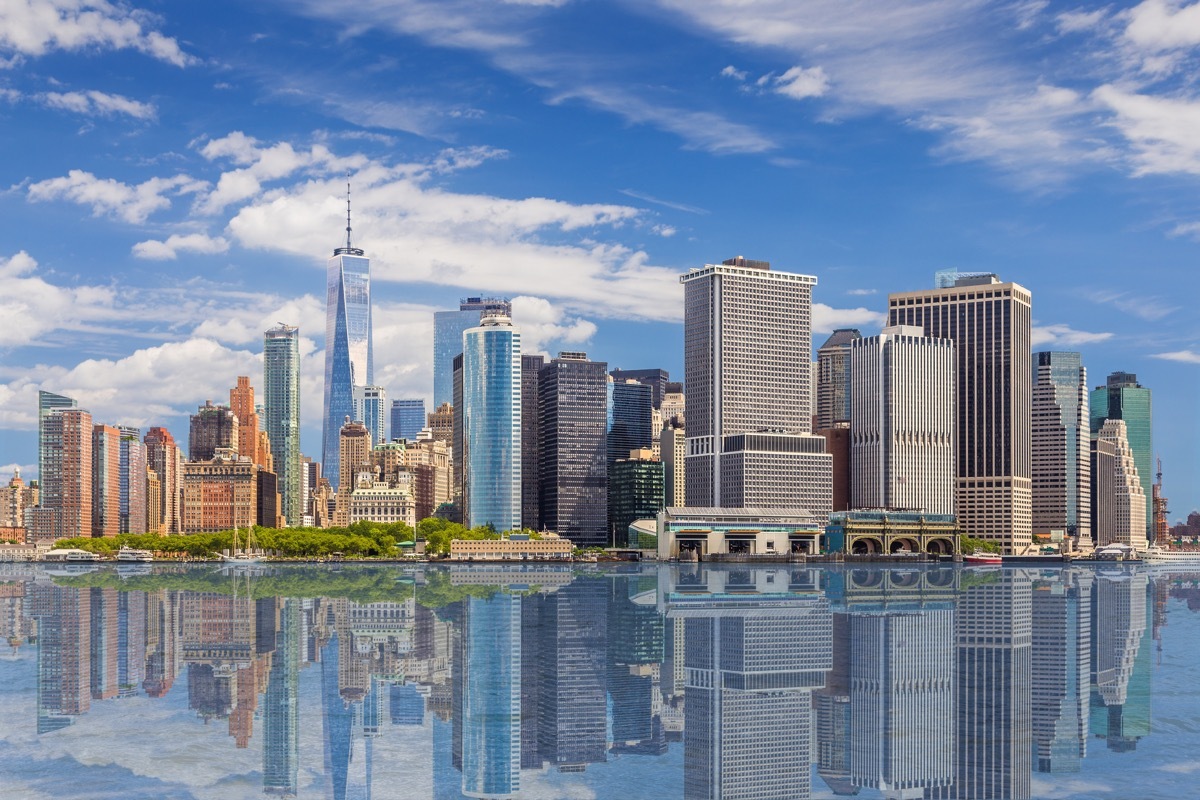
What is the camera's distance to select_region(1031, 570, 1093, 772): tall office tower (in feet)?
148

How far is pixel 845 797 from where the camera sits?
39250 millimetres

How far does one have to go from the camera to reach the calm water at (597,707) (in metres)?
41.5

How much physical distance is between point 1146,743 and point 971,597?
9113cm

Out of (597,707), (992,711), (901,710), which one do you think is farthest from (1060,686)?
(597,707)

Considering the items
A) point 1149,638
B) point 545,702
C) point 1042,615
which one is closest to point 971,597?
point 1042,615

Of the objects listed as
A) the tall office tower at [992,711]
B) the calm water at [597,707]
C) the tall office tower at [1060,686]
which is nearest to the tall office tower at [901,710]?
the calm water at [597,707]

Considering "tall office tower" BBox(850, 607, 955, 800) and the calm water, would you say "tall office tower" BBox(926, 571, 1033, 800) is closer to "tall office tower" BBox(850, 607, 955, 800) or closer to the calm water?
the calm water

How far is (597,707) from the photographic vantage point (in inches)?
2124

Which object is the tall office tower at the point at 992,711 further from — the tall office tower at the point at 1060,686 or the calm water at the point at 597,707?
the tall office tower at the point at 1060,686

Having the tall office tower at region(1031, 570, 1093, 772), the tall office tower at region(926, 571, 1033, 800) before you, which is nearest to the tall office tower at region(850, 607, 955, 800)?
the tall office tower at region(926, 571, 1033, 800)

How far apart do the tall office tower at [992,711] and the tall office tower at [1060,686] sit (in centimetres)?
51

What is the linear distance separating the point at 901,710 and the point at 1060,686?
1096cm

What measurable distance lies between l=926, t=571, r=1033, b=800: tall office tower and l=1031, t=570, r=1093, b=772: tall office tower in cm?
51

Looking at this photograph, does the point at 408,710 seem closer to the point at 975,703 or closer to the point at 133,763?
the point at 133,763
